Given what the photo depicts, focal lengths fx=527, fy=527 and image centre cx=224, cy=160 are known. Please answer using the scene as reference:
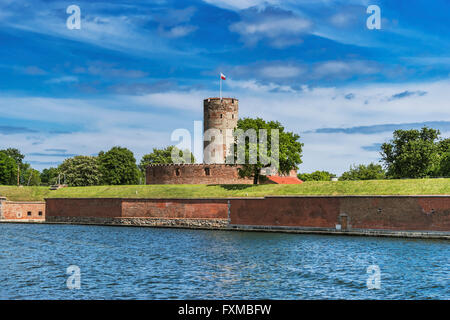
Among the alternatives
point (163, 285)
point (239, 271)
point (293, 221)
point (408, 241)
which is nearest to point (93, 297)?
point (163, 285)

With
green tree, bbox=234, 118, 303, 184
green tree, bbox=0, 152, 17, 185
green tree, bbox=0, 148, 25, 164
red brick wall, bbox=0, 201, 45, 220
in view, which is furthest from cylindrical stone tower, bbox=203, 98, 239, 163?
green tree, bbox=0, 148, 25, 164

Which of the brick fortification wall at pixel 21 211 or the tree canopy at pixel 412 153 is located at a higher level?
the tree canopy at pixel 412 153

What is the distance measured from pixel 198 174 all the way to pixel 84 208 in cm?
1474

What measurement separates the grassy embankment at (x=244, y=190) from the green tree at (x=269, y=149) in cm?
330

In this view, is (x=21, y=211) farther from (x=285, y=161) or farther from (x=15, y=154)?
(x=15, y=154)

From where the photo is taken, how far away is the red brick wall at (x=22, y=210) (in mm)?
61781

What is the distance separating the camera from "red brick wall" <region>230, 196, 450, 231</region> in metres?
38.8

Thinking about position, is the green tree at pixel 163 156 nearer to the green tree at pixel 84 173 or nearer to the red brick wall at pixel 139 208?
the green tree at pixel 84 173

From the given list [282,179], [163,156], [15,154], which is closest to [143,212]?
[282,179]

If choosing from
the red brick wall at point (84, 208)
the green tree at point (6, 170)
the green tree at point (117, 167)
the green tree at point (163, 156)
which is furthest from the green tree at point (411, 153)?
the green tree at point (6, 170)

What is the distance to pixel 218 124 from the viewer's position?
67.6 metres

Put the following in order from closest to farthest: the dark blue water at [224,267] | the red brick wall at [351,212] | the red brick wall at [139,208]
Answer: the dark blue water at [224,267] < the red brick wall at [351,212] < the red brick wall at [139,208]

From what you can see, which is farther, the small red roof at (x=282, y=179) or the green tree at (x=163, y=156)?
the green tree at (x=163, y=156)

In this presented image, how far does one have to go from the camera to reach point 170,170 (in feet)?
222
